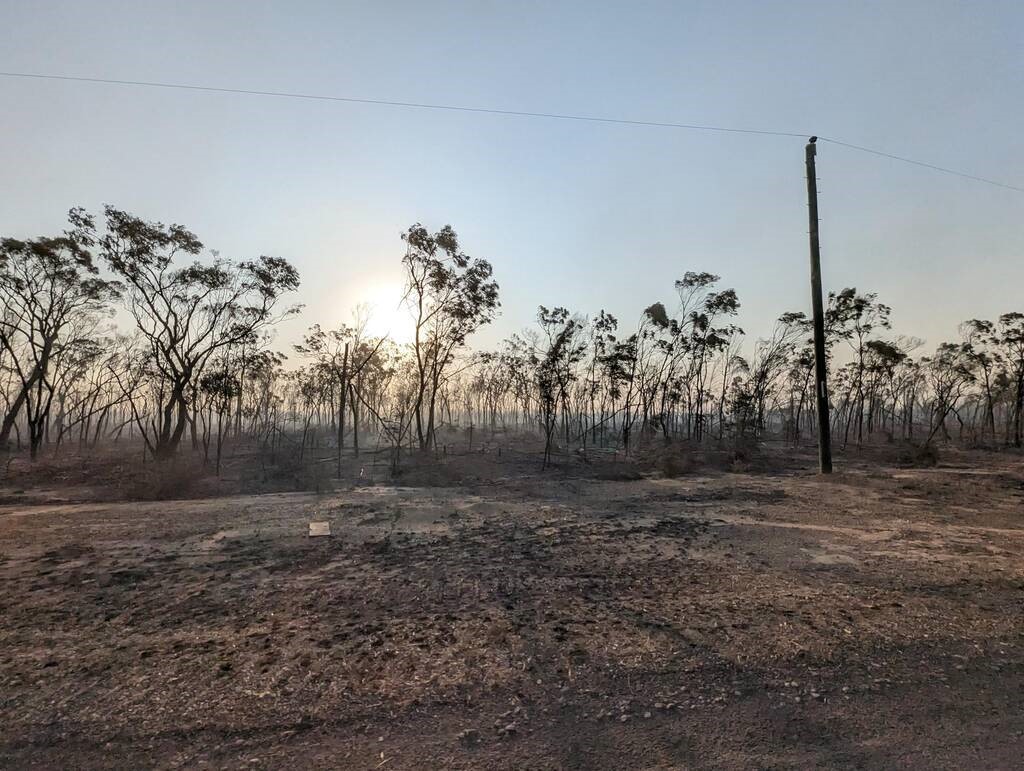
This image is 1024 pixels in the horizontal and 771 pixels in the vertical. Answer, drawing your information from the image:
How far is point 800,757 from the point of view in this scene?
245 centimetres

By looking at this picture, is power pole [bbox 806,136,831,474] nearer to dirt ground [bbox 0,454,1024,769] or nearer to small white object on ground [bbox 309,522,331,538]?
dirt ground [bbox 0,454,1024,769]

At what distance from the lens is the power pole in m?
13.7

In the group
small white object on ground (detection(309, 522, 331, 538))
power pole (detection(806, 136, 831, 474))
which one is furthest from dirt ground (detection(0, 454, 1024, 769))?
power pole (detection(806, 136, 831, 474))

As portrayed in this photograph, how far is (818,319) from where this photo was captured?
13.8m

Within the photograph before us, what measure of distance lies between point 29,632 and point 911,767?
216 inches

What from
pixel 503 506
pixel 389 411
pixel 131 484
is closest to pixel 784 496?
pixel 503 506

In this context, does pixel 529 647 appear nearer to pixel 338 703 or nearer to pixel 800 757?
pixel 338 703

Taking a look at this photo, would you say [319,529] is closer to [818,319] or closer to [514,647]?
[514,647]

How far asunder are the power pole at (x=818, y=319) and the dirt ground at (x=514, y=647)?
6.40 metres

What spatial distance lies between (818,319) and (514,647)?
13358 mm

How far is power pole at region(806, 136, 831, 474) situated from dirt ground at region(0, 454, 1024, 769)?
6.40 m

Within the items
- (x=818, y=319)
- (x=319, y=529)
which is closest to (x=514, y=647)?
(x=319, y=529)

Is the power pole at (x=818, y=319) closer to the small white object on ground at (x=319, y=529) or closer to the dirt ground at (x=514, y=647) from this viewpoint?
the dirt ground at (x=514, y=647)

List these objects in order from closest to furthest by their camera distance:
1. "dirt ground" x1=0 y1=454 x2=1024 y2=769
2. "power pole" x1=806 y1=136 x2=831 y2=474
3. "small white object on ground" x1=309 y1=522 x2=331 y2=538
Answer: "dirt ground" x1=0 y1=454 x2=1024 y2=769 → "small white object on ground" x1=309 y1=522 x2=331 y2=538 → "power pole" x1=806 y1=136 x2=831 y2=474
